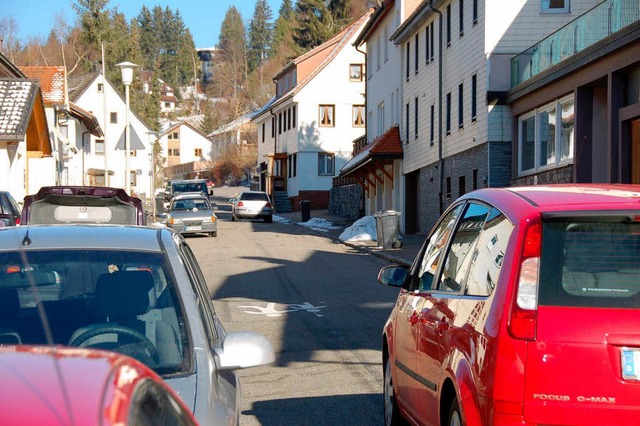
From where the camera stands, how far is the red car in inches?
167

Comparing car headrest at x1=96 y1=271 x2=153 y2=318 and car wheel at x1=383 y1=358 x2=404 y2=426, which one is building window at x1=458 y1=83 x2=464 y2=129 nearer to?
car wheel at x1=383 y1=358 x2=404 y2=426

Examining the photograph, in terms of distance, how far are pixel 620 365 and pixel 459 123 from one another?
26930 millimetres

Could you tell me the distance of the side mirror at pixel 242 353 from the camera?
442cm

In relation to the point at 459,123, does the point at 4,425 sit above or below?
below

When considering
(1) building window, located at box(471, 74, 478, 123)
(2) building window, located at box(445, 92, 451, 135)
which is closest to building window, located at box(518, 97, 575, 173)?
(1) building window, located at box(471, 74, 478, 123)

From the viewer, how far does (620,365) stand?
13.9 feet

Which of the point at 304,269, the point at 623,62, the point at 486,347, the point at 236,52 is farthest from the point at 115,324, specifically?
the point at 236,52

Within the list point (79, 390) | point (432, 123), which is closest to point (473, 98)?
point (432, 123)

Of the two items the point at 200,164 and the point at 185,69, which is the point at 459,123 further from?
the point at 185,69

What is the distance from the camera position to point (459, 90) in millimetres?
30688

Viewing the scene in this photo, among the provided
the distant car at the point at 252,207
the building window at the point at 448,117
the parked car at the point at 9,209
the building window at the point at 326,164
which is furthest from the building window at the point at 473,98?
the building window at the point at 326,164

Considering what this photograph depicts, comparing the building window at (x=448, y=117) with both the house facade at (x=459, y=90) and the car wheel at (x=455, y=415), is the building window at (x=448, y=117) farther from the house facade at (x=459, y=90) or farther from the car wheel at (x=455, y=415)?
the car wheel at (x=455, y=415)

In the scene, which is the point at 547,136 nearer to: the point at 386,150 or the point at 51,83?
the point at 386,150

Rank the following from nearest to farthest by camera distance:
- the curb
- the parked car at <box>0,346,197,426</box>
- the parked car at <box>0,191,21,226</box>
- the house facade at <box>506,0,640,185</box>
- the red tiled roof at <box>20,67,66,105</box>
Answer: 1. the parked car at <box>0,346,197,426</box>
2. the parked car at <box>0,191,21,226</box>
3. the house facade at <box>506,0,640,185</box>
4. the curb
5. the red tiled roof at <box>20,67,66,105</box>
